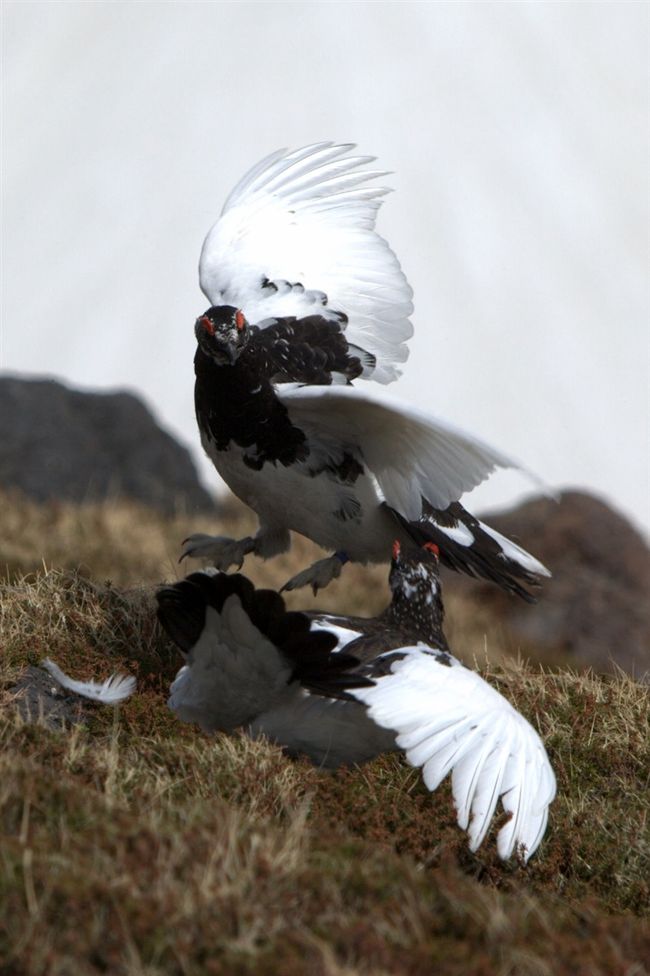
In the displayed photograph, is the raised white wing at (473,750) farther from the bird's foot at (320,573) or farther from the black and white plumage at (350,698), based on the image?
the bird's foot at (320,573)

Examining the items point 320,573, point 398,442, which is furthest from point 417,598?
point 320,573

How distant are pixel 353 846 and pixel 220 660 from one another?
100 cm

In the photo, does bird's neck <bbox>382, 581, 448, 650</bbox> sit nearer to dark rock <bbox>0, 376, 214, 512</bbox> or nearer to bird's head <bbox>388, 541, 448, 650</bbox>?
bird's head <bbox>388, 541, 448, 650</bbox>

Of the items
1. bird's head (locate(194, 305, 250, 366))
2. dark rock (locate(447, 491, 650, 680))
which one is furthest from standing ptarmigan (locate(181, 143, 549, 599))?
dark rock (locate(447, 491, 650, 680))

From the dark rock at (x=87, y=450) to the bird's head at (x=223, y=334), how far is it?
639cm

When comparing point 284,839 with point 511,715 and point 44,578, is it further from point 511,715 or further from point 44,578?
point 44,578

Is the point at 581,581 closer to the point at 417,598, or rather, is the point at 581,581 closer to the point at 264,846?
the point at 417,598

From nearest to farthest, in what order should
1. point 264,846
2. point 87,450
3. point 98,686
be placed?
point 264,846, point 98,686, point 87,450

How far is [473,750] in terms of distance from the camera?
12.0 feet

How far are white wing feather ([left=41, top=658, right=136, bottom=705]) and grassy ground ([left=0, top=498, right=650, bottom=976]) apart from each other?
6cm

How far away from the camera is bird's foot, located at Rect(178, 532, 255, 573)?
5.27 metres

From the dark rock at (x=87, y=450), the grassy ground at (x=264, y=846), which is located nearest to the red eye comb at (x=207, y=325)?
the grassy ground at (x=264, y=846)

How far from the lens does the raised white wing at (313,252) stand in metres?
5.60

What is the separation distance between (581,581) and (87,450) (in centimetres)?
435
